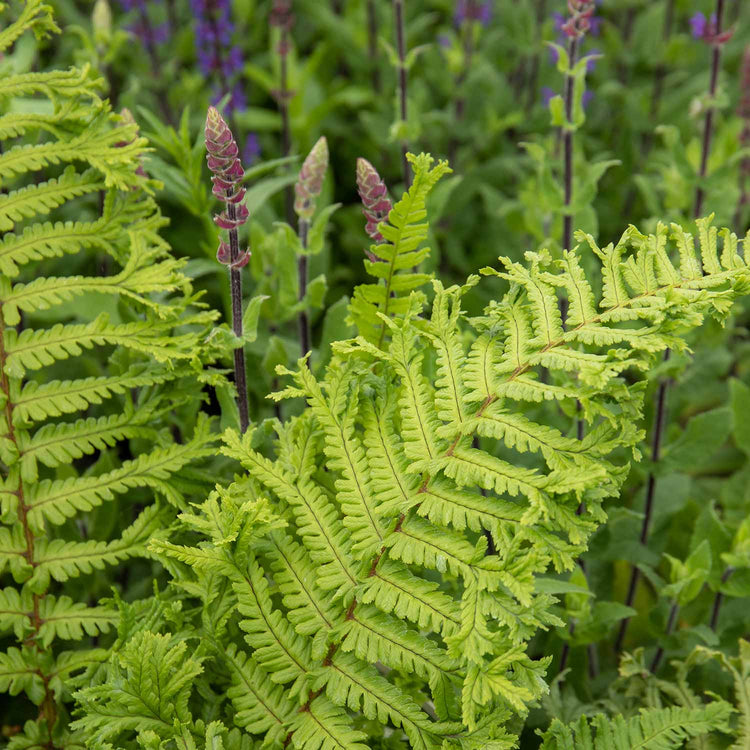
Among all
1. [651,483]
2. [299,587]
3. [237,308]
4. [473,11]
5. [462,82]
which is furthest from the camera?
[462,82]

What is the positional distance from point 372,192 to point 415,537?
2.89 ft

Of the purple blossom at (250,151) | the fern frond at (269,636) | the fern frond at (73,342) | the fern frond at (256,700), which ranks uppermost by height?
the purple blossom at (250,151)

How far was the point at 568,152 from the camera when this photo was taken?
2857mm

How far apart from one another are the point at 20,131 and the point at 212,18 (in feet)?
6.13

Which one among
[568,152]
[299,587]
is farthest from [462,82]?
[299,587]

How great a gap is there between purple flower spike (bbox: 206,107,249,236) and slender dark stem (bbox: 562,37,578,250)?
135cm

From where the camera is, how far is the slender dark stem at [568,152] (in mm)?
2744

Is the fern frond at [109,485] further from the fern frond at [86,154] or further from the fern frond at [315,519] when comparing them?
the fern frond at [86,154]

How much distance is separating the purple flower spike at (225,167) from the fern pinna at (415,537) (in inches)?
14.4

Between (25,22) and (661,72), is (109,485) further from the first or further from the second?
(661,72)

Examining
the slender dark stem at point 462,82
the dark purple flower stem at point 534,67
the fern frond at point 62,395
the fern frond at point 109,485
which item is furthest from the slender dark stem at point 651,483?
the dark purple flower stem at point 534,67

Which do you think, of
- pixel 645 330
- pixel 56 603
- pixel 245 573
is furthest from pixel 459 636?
pixel 56 603

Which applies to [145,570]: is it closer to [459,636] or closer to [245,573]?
[245,573]

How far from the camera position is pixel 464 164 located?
4488mm
